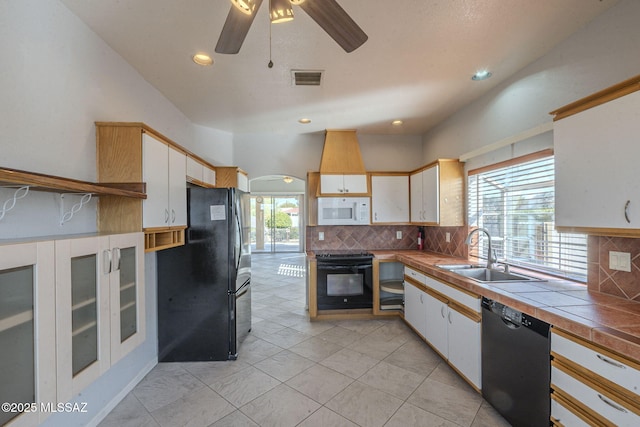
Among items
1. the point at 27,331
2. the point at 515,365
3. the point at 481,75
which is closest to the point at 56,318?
the point at 27,331

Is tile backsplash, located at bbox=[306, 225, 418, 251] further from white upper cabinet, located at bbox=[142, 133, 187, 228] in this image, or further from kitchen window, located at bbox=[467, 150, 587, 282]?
white upper cabinet, located at bbox=[142, 133, 187, 228]

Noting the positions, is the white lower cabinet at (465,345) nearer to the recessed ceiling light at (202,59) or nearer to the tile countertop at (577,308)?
the tile countertop at (577,308)

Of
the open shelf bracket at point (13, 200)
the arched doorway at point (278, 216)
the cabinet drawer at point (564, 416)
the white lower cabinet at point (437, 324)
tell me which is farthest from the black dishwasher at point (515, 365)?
the arched doorway at point (278, 216)

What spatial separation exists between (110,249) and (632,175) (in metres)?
2.68

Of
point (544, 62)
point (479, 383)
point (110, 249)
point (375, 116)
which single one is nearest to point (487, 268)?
point (479, 383)

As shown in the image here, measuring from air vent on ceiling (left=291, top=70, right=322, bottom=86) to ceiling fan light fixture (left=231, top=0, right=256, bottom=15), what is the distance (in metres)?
1.31

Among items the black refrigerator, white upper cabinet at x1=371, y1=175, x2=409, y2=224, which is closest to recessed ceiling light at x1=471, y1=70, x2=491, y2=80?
white upper cabinet at x1=371, y1=175, x2=409, y2=224

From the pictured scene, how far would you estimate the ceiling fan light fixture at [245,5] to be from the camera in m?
1.09

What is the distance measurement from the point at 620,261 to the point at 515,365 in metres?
0.89

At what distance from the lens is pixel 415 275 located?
10.2 ft

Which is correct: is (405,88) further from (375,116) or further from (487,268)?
(487,268)

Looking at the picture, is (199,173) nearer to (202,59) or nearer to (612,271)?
(202,59)

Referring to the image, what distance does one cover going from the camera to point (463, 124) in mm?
3209

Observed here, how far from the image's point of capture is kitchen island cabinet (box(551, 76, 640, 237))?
4.30 feet
